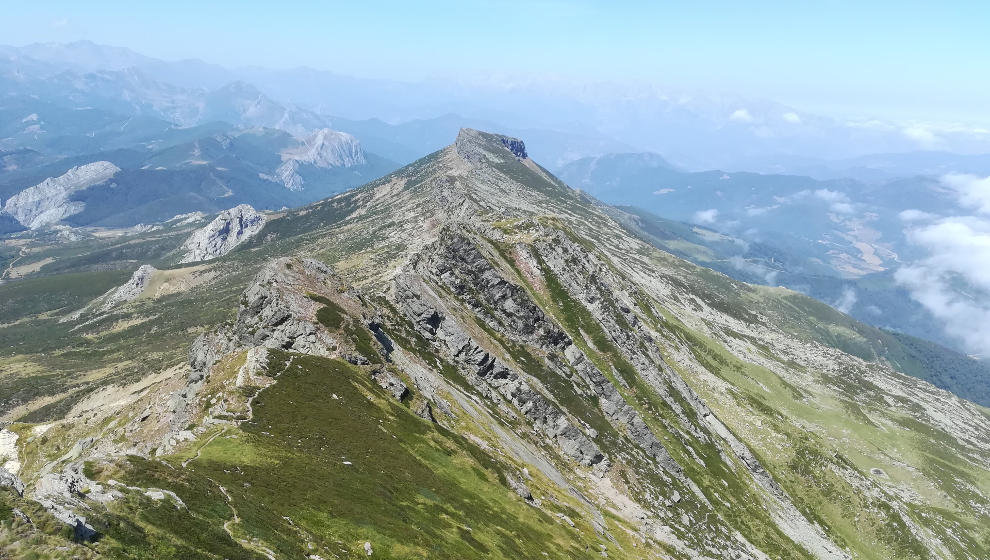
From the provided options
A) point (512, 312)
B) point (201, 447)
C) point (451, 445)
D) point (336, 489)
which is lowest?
point (451, 445)

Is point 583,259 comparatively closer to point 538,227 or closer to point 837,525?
point 538,227

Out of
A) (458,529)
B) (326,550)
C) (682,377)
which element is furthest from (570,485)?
(682,377)

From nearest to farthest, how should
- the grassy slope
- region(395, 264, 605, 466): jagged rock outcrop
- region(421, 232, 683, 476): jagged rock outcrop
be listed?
the grassy slope
region(395, 264, 605, 466): jagged rock outcrop
region(421, 232, 683, 476): jagged rock outcrop

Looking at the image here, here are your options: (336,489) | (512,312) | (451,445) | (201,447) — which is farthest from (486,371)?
(201,447)

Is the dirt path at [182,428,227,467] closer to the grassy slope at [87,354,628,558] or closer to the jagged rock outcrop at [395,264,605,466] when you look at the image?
the grassy slope at [87,354,628,558]

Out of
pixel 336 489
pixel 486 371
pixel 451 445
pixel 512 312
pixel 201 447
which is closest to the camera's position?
pixel 336 489

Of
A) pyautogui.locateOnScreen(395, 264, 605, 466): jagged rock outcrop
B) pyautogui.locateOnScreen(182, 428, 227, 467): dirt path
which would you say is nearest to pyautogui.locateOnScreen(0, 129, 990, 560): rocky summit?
pyautogui.locateOnScreen(182, 428, 227, 467): dirt path

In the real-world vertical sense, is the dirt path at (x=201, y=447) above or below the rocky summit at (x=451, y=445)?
above

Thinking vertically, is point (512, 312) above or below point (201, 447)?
below

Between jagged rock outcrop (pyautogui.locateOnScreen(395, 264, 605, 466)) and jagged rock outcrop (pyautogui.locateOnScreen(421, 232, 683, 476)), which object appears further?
jagged rock outcrop (pyautogui.locateOnScreen(421, 232, 683, 476))

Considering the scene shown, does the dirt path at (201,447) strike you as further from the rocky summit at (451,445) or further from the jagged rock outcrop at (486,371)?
the jagged rock outcrop at (486,371)

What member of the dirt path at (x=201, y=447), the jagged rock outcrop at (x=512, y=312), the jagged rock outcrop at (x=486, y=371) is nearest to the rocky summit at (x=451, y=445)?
the dirt path at (x=201, y=447)

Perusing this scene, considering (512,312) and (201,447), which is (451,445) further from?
(512,312)
